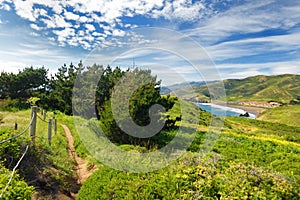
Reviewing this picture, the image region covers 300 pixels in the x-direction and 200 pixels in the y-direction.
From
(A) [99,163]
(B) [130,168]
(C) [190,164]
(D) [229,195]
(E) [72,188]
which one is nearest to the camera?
(D) [229,195]

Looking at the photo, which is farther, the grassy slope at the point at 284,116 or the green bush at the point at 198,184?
the grassy slope at the point at 284,116

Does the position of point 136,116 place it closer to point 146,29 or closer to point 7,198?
point 146,29

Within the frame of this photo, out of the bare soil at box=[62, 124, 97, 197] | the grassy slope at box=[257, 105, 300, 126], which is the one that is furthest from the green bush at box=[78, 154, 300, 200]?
the grassy slope at box=[257, 105, 300, 126]

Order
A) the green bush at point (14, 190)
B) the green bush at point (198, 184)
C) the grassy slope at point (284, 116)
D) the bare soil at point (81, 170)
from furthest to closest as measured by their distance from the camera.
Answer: the grassy slope at point (284, 116)
the bare soil at point (81, 170)
the green bush at point (198, 184)
the green bush at point (14, 190)

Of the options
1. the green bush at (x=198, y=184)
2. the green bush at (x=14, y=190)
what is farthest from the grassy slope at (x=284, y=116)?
the green bush at (x=14, y=190)

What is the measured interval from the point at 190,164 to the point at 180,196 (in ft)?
3.40

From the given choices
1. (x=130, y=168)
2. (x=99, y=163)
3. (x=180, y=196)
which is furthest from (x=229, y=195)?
(x=99, y=163)

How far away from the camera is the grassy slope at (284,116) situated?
A: 78.2 meters

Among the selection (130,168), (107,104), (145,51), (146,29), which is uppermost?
(146,29)

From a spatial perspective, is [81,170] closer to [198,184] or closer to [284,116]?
[198,184]

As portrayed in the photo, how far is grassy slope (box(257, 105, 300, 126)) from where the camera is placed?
78.2 m

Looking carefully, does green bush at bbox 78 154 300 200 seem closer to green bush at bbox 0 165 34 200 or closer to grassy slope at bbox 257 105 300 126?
green bush at bbox 0 165 34 200

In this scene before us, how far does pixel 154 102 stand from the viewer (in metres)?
11.9

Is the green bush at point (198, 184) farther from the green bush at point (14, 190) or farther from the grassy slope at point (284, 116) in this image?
the grassy slope at point (284, 116)
